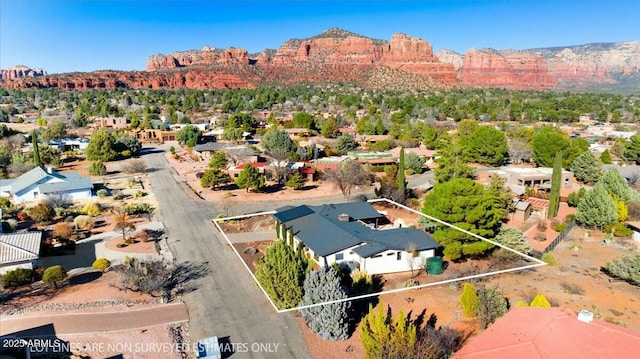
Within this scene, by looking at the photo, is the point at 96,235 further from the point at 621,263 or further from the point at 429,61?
the point at 429,61

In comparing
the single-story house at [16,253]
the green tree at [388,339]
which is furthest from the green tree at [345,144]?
the green tree at [388,339]

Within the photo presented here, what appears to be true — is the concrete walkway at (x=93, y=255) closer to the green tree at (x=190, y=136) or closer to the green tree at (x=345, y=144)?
the green tree at (x=345, y=144)

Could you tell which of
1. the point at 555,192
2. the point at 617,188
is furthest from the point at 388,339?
the point at 617,188

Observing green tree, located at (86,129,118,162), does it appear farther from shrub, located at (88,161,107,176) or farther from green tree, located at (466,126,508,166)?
green tree, located at (466,126,508,166)

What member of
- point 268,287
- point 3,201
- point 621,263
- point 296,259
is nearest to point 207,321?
point 268,287

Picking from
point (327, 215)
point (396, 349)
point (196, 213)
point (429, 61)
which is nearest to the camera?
point (396, 349)

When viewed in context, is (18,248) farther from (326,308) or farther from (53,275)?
(326,308)
